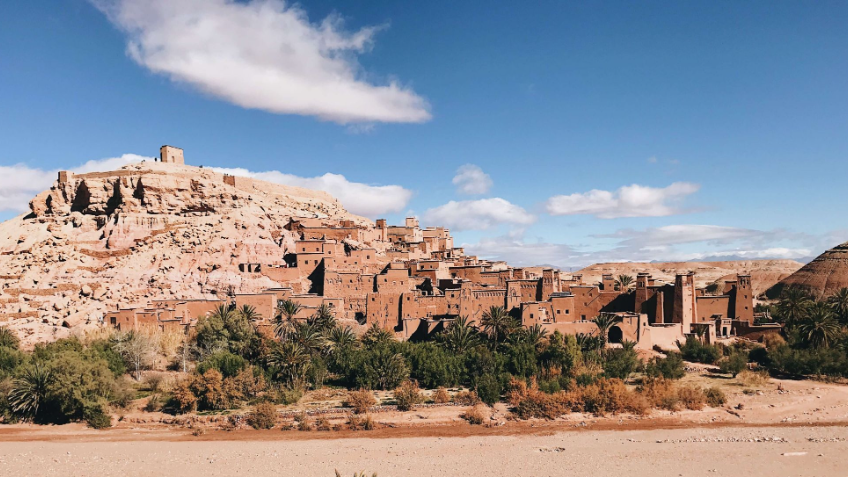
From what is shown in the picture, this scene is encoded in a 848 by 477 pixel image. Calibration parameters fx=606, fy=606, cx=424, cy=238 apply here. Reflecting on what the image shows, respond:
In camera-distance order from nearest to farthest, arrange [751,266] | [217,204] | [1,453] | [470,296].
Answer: [1,453]
[470,296]
[217,204]
[751,266]

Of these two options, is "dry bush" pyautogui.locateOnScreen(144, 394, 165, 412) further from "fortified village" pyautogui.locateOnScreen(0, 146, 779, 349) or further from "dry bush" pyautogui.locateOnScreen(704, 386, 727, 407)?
"dry bush" pyautogui.locateOnScreen(704, 386, 727, 407)

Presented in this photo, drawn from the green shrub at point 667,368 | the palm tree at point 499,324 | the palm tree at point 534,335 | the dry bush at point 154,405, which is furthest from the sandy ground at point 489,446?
the palm tree at point 499,324

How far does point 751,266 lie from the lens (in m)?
95.3

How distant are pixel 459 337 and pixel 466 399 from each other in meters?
4.05

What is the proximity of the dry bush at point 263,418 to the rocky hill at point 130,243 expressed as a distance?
11480 mm

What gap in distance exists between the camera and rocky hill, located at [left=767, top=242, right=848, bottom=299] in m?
54.3

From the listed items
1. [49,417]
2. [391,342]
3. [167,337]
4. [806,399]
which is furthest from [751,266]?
[49,417]

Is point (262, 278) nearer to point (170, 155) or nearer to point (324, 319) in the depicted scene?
point (324, 319)

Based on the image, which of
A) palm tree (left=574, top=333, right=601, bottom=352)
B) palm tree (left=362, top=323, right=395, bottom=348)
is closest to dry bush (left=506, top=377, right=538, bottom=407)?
palm tree (left=574, top=333, right=601, bottom=352)

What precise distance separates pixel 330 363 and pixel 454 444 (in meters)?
9.88

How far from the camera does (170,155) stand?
49688 millimetres

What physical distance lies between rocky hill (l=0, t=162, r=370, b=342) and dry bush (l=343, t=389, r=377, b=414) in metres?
11.8

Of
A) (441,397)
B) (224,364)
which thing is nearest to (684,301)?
(441,397)

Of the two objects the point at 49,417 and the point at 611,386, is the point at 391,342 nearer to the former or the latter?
the point at 611,386
